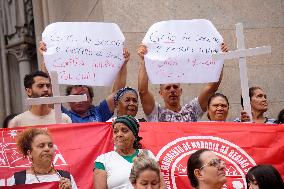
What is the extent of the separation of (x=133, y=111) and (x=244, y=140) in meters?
1.20

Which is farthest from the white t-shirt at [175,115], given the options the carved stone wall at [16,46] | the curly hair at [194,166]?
the carved stone wall at [16,46]

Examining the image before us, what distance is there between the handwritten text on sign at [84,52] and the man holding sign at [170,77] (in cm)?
37

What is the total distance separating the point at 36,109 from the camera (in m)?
7.46

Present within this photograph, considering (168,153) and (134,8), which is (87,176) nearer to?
(168,153)

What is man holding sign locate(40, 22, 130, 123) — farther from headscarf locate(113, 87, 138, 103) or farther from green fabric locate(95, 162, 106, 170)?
green fabric locate(95, 162, 106, 170)

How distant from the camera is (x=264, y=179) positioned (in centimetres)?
555

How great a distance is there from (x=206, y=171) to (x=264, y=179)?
1.53 ft

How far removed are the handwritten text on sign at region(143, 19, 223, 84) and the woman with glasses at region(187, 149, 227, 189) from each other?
6.75 feet

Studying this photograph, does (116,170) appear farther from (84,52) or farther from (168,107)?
(84,52)

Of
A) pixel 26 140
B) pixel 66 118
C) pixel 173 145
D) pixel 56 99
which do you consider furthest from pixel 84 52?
pixel 26 140

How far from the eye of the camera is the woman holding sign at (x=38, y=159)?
20.2 ft

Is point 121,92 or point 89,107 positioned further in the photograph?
point 89,107

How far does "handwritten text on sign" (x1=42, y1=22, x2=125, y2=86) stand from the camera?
7781 mm

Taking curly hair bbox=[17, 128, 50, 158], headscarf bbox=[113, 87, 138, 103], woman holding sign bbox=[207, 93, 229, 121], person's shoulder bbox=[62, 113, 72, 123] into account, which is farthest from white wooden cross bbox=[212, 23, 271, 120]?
curly hair bbox=[17, 128, 50, 158]
